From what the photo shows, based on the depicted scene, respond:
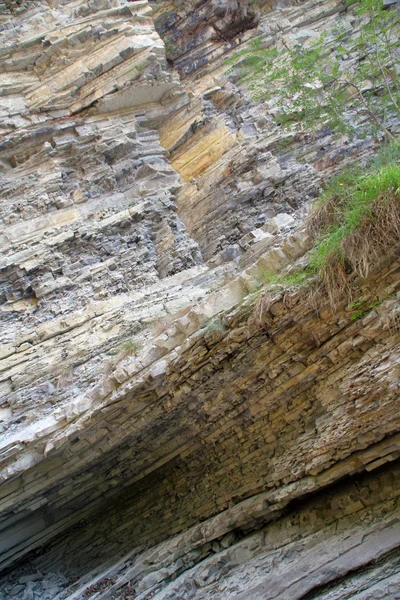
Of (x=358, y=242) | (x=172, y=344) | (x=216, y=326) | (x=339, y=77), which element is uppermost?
(x=339, y=77)

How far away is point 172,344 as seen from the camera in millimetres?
6676

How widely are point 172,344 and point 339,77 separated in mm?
7138

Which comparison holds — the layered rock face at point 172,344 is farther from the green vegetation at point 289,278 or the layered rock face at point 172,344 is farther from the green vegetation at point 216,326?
the green vegetation at point 289,278

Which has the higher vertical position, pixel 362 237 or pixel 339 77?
pixel 339 77

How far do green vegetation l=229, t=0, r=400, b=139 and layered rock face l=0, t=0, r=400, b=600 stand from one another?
100 cm

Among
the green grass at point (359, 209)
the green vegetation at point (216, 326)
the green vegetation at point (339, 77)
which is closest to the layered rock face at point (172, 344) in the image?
the green vegetation at point (216, 326)

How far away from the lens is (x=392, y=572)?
4281mm

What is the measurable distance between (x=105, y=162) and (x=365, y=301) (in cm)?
880

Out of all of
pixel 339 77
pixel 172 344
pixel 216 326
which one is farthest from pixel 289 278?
pixel 339 77

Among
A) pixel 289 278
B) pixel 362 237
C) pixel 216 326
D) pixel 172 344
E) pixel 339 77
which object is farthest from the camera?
pixel 339 77

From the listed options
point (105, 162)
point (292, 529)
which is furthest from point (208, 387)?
point (105, 162)

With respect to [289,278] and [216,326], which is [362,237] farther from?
[216,326]

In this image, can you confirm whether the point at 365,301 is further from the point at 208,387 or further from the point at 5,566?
the point at 5,566

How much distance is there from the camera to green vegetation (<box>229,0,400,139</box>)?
7.71 m
